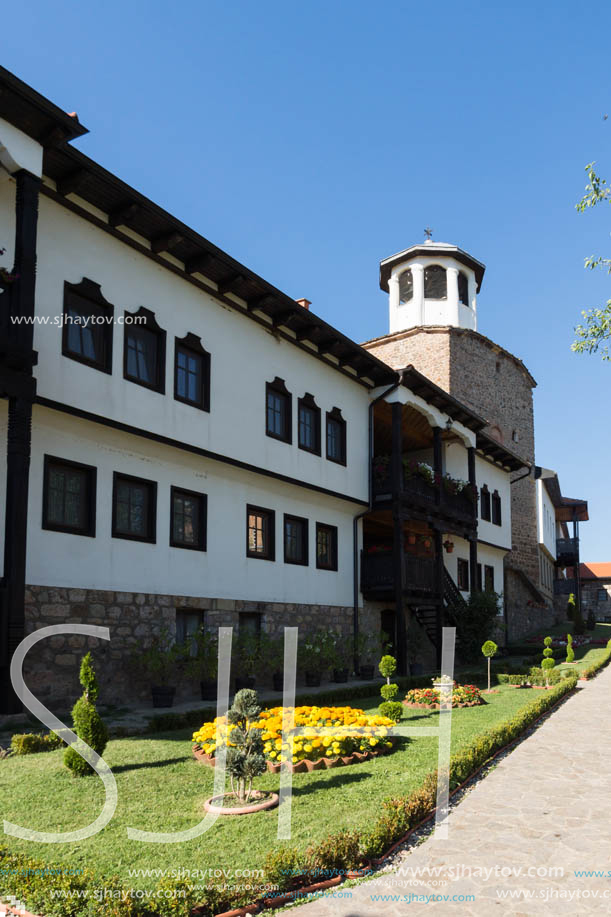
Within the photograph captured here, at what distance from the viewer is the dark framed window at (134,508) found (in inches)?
508

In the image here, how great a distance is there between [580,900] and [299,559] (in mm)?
12772

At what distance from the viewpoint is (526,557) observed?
119ft

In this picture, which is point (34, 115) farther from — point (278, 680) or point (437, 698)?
point (437, 698)

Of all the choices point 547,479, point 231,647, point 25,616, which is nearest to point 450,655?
point 231,647

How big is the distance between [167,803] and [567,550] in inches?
1731

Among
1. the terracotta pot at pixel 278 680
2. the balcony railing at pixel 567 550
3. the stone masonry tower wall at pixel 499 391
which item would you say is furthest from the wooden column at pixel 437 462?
the balcony railing at pixel 567 550

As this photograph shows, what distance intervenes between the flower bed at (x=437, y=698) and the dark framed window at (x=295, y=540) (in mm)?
4228

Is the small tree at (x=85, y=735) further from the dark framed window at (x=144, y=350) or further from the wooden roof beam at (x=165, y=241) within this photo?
the wooden roof beam at (x=165, y=241)

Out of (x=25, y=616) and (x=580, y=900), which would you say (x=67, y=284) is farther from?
(x=580, y=900)

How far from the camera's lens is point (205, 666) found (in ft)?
44.4

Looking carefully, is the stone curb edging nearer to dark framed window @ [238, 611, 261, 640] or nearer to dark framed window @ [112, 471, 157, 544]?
dark framed window @ [112, 471, 157, 544]

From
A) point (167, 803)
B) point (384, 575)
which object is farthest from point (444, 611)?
point (167, 803)

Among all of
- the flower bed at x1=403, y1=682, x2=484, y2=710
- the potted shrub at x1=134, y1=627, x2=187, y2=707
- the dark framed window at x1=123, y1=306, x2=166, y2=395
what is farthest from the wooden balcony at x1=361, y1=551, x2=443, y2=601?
the dark framed window at x1=123, y1=306, x2=166, y2=395

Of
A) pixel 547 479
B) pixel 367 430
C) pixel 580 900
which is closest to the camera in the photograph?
pixel 580 900
